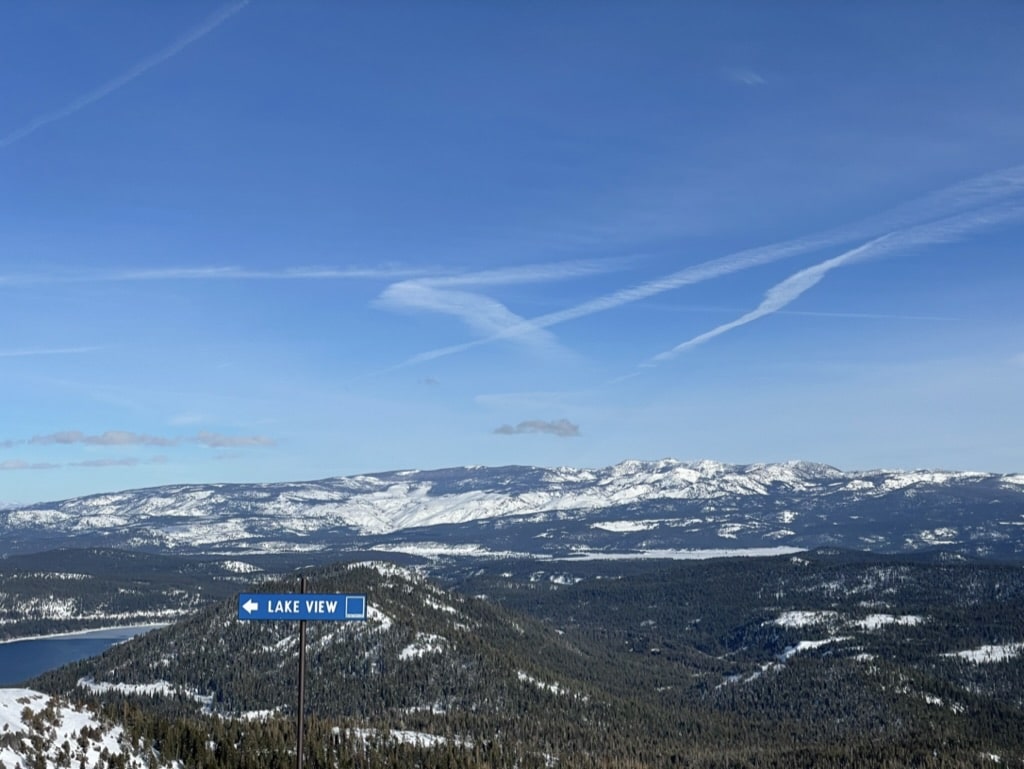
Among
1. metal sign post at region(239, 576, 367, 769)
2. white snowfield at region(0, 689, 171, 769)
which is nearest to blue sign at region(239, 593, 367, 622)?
metal sign post at region(239, 576, 367, 769)

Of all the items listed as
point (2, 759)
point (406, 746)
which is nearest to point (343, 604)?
point (2, 759)

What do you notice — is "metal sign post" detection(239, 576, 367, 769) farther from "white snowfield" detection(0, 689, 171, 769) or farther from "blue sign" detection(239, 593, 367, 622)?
"white snowfield" detection(0, 689, 171, 769)

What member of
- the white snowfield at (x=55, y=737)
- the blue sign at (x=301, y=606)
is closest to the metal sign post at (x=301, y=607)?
the blue sign at (x=301, y=606)

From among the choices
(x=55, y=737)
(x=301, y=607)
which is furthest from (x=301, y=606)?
(x=55, y=737)

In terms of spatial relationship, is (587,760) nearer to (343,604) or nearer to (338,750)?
(338,750)

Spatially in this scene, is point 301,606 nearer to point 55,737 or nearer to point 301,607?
point 301,607

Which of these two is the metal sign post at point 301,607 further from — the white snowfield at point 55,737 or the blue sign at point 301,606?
the white snowfield at point 55,737
